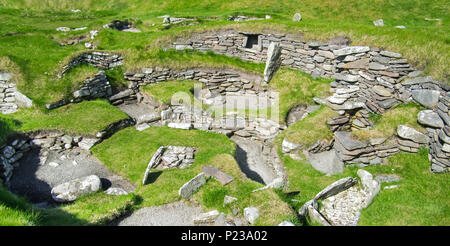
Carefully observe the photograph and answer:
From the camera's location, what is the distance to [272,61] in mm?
22547

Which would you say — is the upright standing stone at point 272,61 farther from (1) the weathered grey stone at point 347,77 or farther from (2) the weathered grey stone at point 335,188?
(2) the weathered grey stone at point 335,188

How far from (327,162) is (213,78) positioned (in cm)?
1187

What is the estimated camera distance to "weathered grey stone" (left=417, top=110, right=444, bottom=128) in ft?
44.2

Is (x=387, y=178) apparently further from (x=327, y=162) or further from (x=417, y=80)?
(x=417, y=80)

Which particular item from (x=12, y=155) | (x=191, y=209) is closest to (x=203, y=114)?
(x=191, y=209)

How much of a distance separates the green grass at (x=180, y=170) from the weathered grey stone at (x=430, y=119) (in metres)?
8.76

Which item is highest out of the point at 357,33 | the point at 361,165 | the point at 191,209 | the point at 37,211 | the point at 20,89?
the point at 357,33

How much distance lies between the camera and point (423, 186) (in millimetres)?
12156

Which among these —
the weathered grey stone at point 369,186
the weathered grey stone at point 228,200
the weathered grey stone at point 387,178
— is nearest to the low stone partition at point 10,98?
the weathered grey stone at point 228,200

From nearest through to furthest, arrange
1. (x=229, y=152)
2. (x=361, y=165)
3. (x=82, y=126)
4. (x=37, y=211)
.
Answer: (x=37, y=211)
(x=361, y=165)
(x=229, y=152)
(x=82, y=126)

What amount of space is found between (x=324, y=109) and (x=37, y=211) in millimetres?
16298

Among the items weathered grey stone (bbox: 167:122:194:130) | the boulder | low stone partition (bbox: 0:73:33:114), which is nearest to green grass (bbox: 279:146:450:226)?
weathered grey stone (bbox: 167:122:194:130)

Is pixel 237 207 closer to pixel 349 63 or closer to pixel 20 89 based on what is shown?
pixel 349 63

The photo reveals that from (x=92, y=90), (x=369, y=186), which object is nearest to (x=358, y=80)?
(x=369, y=186)
